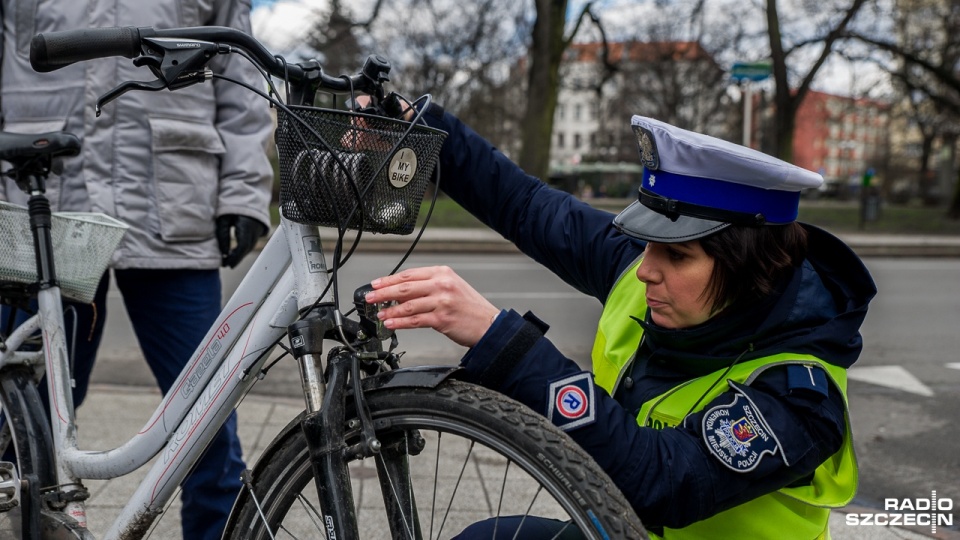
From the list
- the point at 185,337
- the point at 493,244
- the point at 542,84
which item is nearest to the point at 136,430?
the point at 185,337

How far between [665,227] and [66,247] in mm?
1500

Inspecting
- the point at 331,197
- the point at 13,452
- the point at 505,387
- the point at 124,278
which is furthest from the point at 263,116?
the point at 505,387

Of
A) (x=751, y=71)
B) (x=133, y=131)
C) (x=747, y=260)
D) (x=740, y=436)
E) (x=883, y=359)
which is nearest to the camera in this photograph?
(x=740, y=436)

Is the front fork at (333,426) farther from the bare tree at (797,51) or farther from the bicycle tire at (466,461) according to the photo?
the bare tree at (797,51)

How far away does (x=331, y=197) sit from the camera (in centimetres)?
161

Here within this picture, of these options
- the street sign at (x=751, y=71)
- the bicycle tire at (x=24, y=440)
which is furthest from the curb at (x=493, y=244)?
the bicycle tire at (x=24, y=440)

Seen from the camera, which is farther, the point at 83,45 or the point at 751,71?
the point at 751,71

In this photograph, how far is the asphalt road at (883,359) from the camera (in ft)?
14.6

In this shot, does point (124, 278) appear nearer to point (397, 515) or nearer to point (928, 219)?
point (397, 515)

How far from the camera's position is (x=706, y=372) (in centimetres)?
188

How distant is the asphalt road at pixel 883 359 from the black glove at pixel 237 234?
2.71 meters

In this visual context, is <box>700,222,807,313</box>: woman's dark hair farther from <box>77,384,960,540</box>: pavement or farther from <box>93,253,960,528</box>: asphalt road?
<box>93,253,960,528</box>: asphalt road

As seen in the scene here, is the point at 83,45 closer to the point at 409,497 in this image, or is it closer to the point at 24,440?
the point at 409,497

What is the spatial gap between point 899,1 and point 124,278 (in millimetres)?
24291
